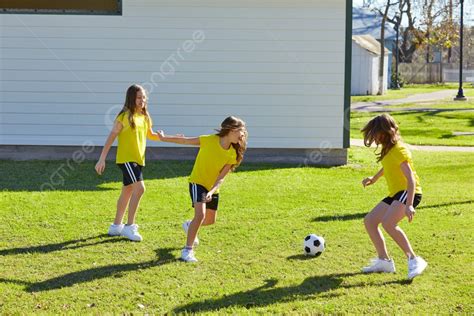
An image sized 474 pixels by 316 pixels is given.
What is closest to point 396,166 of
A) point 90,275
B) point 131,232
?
point 90,275

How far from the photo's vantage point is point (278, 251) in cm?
715

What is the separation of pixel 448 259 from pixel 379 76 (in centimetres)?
3243

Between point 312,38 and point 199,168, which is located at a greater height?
point 312,38

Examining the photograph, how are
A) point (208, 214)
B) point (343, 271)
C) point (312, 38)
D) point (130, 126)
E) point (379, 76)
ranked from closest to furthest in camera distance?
point (343, 271)
point (208, 214)
point (130, 126)
point (312, 38)
point (379, 76)

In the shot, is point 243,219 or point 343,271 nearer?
point 343,271

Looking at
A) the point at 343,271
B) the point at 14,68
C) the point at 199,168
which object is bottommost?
the point at 343,271

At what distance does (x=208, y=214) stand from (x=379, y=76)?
32.7 metres

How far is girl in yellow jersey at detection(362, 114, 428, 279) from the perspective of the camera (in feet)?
19.9

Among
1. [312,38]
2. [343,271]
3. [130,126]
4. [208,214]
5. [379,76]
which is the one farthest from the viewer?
[379,76]

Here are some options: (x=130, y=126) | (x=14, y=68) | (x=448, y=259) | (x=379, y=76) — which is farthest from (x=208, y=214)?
(x=379, y=76)

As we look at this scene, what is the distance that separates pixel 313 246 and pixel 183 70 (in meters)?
7.31

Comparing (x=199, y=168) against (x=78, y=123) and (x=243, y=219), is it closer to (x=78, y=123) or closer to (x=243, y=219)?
(x=243, y=219)

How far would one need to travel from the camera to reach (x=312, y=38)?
1338cm

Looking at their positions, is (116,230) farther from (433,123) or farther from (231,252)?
(433,123)
